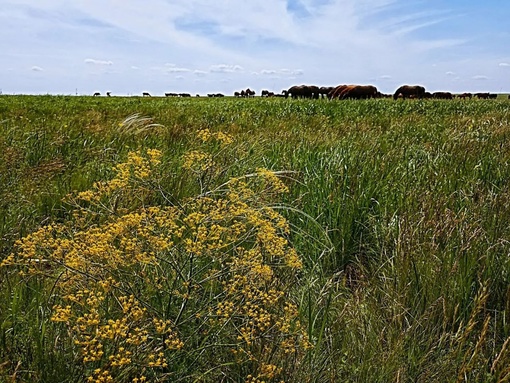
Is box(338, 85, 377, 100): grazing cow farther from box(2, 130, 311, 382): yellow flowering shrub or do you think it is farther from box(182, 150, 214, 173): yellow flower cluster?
box(2, 130, 311, 382): yellow flowering shrub

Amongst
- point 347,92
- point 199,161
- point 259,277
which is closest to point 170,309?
point 259,277

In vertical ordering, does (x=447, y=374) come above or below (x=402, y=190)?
below

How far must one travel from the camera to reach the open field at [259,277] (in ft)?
5.20

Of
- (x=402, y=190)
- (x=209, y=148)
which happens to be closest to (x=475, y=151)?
(x=402, y=190)

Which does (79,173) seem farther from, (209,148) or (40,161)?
(209,148)

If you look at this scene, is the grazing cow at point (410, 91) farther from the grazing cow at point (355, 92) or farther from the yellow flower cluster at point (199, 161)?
the yellow flower cluster at point (199, 161)

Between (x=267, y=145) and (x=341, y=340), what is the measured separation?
3363 mm

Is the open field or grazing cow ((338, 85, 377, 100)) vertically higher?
grazing cow ((338, 85, 377, 100))

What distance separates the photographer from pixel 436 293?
84.3 inches

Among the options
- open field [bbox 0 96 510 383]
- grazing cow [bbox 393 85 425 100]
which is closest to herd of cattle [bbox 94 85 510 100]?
grazing cow [bbox 393 85 425 100]

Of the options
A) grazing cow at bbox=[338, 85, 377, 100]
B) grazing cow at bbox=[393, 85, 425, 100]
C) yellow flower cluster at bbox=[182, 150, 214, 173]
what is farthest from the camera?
grazing cow at bbox=[393, 85, 425, 100]

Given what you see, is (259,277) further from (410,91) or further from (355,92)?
(410,91)

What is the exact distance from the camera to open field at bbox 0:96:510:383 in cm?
159

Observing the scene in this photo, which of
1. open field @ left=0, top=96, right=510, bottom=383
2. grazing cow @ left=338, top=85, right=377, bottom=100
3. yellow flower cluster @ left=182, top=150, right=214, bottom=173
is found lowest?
open field @ left=0, top=96, right=510, bottom=383
